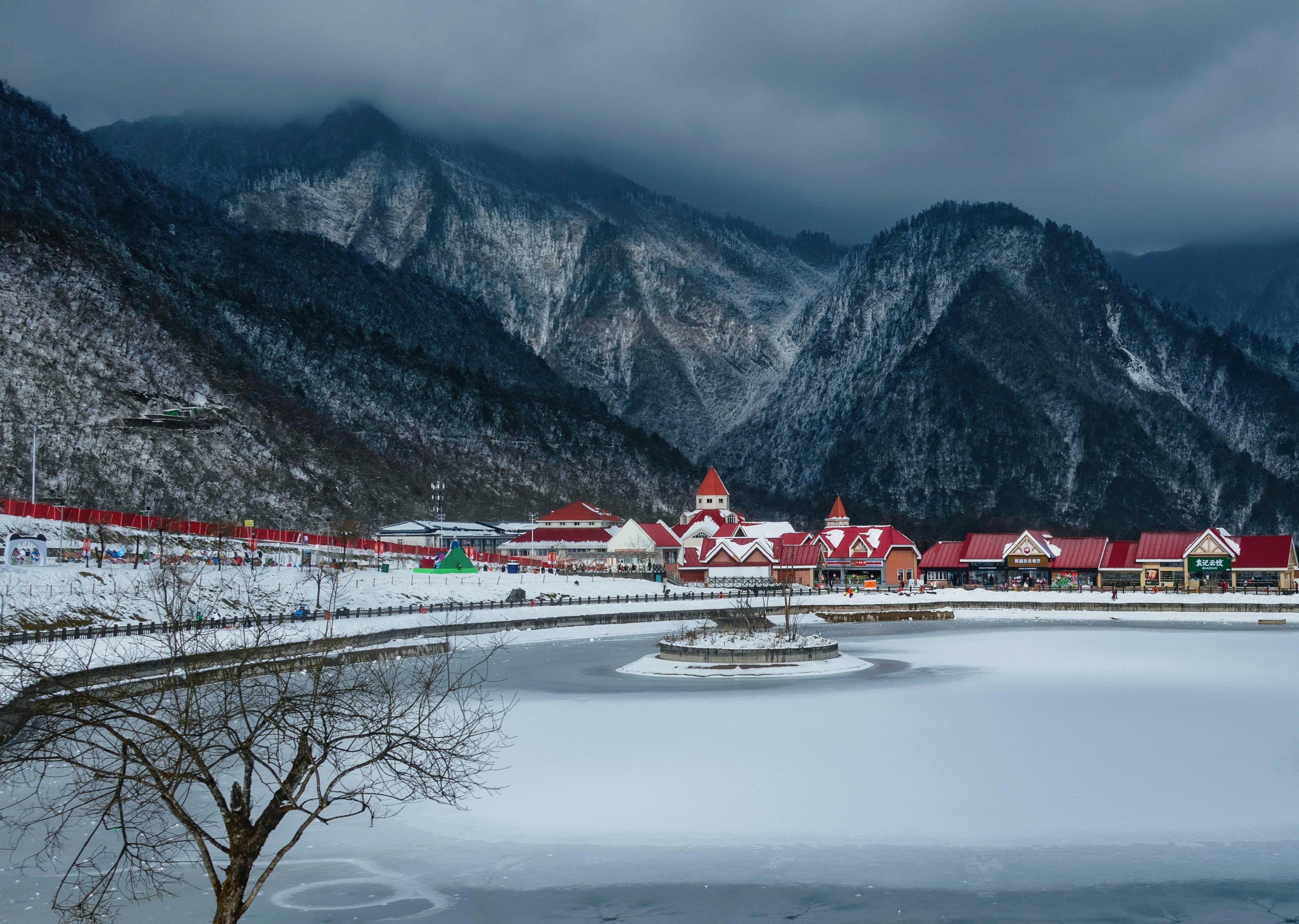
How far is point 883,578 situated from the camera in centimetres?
14988

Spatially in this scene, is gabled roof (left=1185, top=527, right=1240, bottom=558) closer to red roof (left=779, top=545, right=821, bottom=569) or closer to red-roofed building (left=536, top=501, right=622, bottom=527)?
red roof (left=779, top=545, right=821, bottom=569)

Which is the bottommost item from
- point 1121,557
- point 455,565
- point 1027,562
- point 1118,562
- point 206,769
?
point 455,565

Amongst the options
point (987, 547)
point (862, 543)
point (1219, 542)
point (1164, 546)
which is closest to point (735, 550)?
point (862, 543)

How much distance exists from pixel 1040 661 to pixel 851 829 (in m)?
39.1

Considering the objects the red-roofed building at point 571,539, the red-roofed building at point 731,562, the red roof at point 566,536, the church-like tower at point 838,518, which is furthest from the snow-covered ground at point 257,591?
the church-like tower at point 838,518

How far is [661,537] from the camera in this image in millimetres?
176375

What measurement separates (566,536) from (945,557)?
60676 mm

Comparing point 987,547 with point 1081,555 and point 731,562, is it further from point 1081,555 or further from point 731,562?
point 731,562

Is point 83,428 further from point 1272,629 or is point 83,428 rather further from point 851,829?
point 851,829

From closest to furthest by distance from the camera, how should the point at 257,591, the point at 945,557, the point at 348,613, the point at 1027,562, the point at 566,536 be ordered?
the point at 348,613
the point at 257,591
the point at 1027,562
the point at 945,557
the point at 566,536

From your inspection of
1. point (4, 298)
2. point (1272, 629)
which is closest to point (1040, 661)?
point (1272, 629)

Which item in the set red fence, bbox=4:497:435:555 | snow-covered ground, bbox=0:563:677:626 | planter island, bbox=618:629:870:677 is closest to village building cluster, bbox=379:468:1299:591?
red fence, bbox=4:497:435:555

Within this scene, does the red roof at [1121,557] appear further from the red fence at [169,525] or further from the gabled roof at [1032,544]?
the red fence at [169,525]

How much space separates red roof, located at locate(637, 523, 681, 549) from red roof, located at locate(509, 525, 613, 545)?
7.72m
